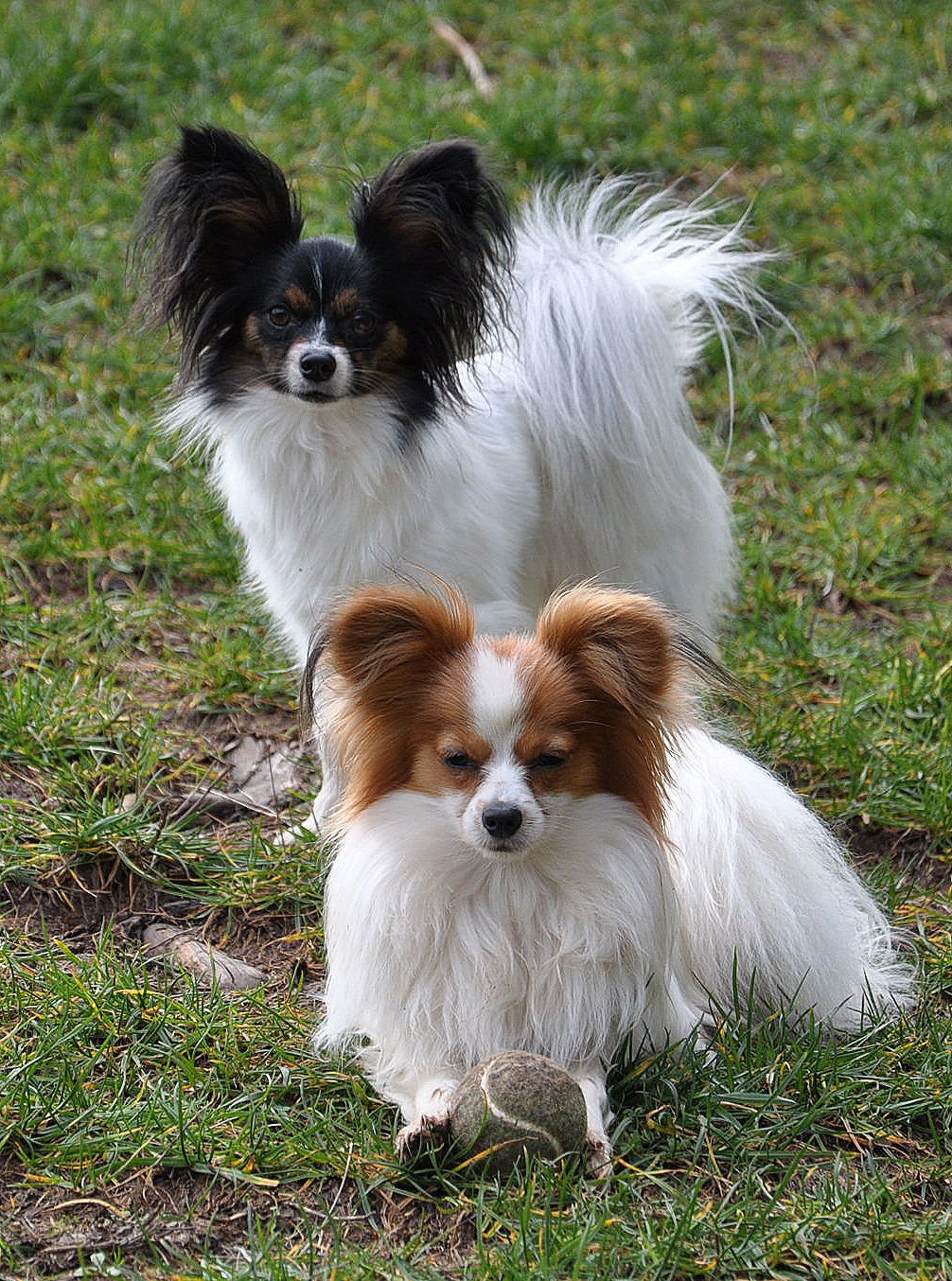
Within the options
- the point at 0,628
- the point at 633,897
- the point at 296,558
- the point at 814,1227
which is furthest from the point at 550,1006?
the point at 0,628

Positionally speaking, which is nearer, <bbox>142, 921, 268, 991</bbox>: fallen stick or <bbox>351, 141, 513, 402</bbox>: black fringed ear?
<bbox>142, 921, 268, 991</bbox>: fallen stick

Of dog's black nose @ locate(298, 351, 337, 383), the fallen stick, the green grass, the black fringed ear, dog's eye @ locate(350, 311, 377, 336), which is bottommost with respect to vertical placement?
the fallen stick

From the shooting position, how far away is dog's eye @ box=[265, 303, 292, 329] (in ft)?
13.4

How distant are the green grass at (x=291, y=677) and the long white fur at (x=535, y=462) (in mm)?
552

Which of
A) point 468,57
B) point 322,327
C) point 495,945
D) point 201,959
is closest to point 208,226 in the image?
point 322,327

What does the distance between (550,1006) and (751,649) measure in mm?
2241

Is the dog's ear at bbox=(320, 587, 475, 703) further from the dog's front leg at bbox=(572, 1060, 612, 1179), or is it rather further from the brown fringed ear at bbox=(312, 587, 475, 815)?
the dog's front leg at bbox=(572, 1060, 612, 1179)

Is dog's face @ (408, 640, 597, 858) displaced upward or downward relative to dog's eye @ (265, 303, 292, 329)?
downward

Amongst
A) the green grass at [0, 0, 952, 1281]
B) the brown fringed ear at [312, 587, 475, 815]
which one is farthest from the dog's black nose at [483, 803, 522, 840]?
the green grass at [0, 0, 952, 1281]

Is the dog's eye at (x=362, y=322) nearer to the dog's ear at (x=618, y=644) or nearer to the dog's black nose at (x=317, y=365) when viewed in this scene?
the dog's black nose at (x=317, y=365)

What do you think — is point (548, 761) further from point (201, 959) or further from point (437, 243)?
point (437, 243)

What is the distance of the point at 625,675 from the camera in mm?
3281

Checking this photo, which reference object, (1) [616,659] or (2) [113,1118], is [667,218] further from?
(2) [113,1118]

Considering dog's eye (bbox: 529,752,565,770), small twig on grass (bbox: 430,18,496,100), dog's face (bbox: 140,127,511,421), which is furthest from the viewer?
small twig on grass (bbox: 430,18,496,100)
